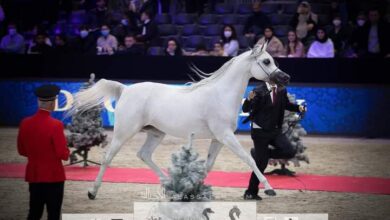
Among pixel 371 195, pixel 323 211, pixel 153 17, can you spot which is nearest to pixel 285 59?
pixel 153 17

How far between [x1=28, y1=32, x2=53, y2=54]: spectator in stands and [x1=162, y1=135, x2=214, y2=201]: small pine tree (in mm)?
10781

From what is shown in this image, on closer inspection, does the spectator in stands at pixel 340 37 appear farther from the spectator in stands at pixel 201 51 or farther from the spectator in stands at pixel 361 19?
the spectator in stands at pixel 201 51

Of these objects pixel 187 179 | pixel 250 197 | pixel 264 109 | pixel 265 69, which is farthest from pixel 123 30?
pixel 187 179

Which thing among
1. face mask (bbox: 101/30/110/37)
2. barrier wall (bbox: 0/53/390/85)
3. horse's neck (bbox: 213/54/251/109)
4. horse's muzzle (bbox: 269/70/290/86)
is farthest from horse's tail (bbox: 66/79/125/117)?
face mask (bbox: 101/30/110/37)

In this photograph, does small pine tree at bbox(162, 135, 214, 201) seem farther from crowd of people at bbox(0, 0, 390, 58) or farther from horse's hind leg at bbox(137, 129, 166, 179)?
crowd of people at bbox(0, 0, 390, 58)

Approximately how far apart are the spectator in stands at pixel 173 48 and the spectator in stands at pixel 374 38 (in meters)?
4.35

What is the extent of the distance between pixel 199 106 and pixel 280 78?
3.76 feet

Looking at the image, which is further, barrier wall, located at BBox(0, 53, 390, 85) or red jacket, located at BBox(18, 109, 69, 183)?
barrier wall, located at BBox(0, 53, 390, 85)

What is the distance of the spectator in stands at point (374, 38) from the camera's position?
1530 cm

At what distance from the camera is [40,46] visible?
1730 centimetres

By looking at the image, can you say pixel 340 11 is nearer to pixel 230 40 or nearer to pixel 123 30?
pixel 230 40

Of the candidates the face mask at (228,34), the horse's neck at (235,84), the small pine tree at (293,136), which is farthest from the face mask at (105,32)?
the horse's neck at (235,84)

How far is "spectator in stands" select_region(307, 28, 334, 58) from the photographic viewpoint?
15.5 metres

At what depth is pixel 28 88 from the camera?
55.3ft
